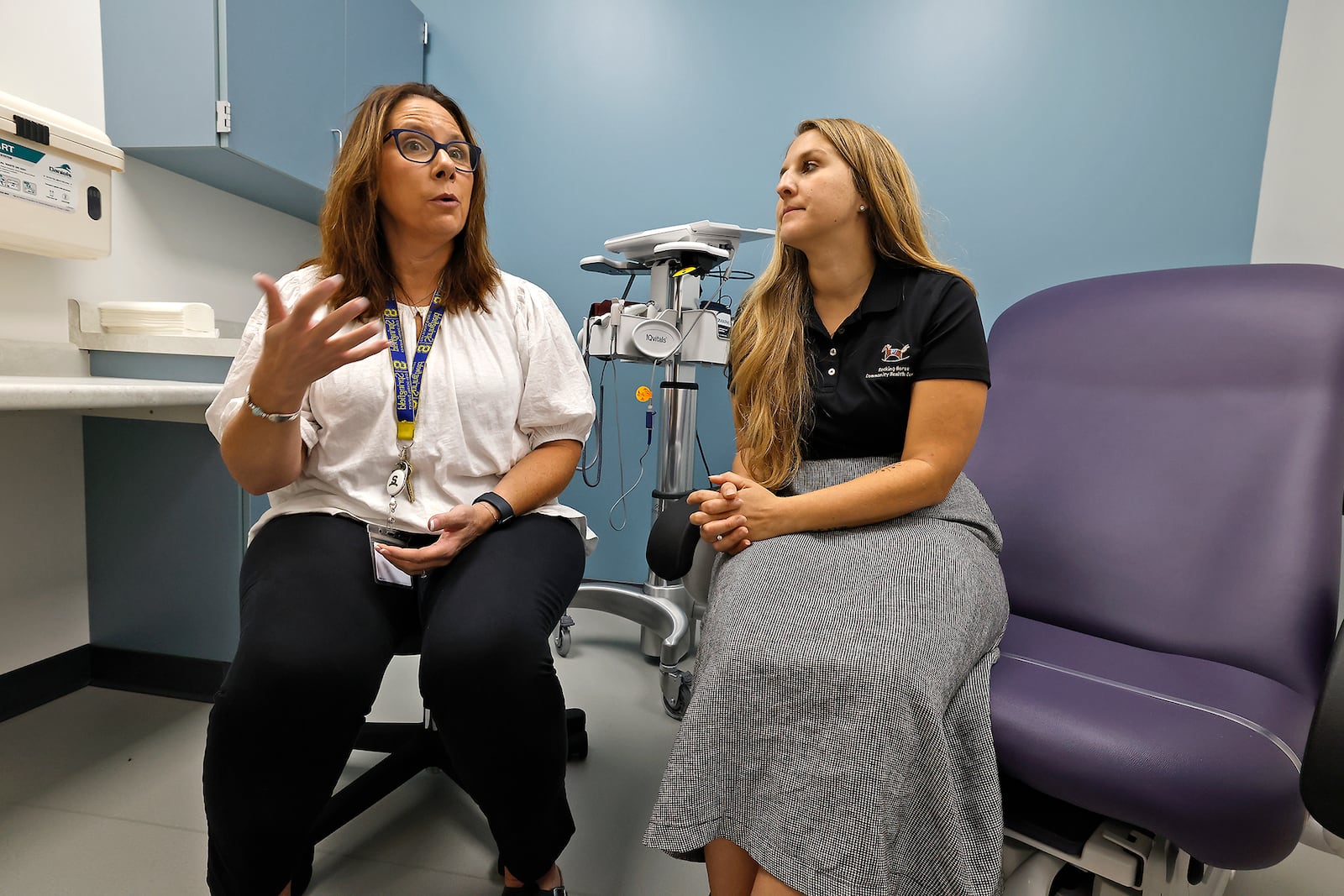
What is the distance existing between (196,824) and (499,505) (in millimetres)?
849

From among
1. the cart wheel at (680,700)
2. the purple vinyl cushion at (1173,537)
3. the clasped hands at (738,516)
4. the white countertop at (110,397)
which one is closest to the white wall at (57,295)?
the white countertop at (110,397)

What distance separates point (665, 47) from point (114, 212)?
176 cm

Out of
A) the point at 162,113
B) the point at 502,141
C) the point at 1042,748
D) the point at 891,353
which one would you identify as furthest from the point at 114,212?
the point at 1042,748

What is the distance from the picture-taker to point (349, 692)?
0.87m

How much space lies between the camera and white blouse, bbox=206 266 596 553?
1.04 metres

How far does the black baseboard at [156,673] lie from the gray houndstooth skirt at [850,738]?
1.40m

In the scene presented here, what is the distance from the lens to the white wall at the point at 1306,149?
1599mm

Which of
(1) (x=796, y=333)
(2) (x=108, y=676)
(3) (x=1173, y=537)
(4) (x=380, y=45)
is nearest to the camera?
(3) (x=1173, y=537)

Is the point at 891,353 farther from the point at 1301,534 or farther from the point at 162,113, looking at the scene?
the point at 162,113

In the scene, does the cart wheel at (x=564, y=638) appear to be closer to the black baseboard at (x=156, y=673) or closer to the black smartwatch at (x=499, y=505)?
the black baseboard at (x=156, y=673)

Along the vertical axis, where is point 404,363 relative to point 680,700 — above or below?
above

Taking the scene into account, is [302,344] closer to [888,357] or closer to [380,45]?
[888,357]

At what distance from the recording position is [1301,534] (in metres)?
0.93

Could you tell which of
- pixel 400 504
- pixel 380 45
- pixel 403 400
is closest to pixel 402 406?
pixel 403 400
